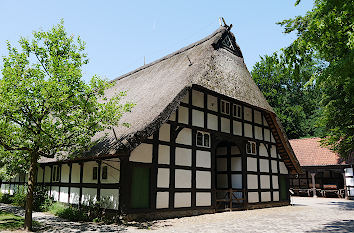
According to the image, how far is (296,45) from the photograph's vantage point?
26.8ft

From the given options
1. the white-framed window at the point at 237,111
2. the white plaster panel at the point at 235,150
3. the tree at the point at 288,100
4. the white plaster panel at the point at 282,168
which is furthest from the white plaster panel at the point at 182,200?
the tree at the point at 288,100

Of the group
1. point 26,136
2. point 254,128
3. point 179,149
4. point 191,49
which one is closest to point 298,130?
point 254,128

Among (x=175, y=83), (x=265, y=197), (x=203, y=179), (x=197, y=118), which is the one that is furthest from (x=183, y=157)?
(x=265, y=197)

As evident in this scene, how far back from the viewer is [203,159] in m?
14.5

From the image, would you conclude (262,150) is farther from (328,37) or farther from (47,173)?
(47,173)

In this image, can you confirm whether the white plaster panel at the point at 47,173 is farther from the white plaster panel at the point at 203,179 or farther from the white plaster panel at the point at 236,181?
the white plaster panel at the point at 236,181

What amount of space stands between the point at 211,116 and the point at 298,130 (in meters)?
29.3

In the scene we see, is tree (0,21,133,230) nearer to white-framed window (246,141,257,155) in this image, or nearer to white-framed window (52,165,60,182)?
white-framed window (52,165,60,182)

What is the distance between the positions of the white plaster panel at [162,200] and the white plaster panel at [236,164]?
5801 mm

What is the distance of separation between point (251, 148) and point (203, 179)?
15.6 ft

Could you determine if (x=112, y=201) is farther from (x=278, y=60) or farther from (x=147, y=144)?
(x=278, y=60)

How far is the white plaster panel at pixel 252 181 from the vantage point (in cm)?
1688

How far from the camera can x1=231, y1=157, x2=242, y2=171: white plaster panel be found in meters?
16.8

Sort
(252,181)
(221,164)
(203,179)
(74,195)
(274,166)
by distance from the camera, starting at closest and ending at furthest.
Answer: (203,179)
(74,195)
(252,181)
(221,164)
(274,166)
